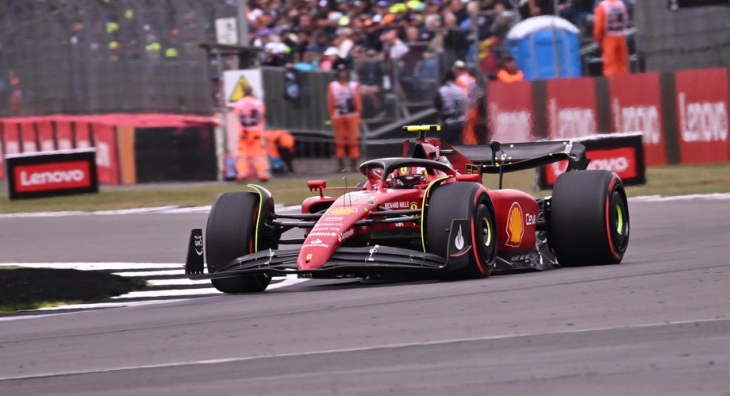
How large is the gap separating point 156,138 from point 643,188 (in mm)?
10238

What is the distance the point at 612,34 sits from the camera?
2181 cm

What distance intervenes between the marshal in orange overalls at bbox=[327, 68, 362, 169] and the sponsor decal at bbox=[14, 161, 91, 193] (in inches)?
182

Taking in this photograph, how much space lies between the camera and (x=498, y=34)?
918 inches

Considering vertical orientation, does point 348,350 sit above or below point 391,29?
below

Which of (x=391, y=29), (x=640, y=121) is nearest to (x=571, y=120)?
(x=640, y=121)

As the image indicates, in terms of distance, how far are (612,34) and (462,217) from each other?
13.4 metres

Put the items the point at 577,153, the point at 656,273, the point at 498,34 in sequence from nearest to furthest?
the point at 656,273, the point at 577,153, the point at 498,34

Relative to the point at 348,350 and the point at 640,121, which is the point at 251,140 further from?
the point at 348,350

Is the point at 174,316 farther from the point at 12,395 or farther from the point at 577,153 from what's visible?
the point at 577,153

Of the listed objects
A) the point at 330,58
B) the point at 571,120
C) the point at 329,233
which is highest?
the point at 330,58

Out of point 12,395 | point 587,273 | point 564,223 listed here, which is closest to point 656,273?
point 587,273

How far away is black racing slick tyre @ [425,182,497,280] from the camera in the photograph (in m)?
9.19

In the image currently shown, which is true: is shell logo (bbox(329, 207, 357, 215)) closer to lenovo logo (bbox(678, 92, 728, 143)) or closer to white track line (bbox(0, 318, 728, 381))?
white track line (bbox(0, 318, 728, 381))

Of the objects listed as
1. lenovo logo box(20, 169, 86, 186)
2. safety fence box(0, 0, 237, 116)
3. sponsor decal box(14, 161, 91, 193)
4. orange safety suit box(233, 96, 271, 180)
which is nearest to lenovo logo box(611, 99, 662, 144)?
orange safety suit box(233, 96, 271, 180)
